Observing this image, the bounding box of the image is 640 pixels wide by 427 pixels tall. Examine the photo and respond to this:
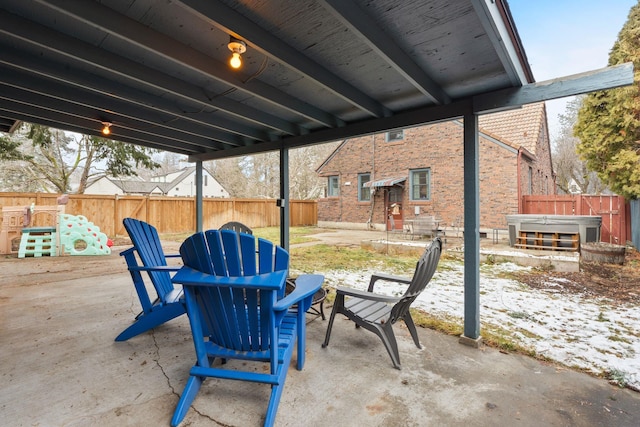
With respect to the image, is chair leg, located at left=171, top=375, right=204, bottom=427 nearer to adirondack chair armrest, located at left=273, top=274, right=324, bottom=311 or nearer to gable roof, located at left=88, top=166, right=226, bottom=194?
adirondack chair armrest, located at left=273, top=274, right=324, bottom=311

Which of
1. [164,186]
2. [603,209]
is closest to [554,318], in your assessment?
[603,209]

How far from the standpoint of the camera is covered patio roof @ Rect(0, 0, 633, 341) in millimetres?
1896

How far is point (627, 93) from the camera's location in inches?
267

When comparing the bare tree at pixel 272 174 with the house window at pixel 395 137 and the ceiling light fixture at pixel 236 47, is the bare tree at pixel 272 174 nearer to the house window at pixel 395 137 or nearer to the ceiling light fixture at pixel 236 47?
the house window at pixel 395 137

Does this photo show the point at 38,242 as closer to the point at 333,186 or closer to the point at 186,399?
the point at 186,399

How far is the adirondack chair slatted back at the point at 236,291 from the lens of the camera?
1.70 meters

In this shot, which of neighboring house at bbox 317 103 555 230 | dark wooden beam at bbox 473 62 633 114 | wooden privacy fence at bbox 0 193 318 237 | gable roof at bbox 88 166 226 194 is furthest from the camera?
gable roof at bbox 88 166 226 194

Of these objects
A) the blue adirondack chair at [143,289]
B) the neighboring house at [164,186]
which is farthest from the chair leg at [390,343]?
the neighboring house at [164,186]

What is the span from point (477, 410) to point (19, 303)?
500cm

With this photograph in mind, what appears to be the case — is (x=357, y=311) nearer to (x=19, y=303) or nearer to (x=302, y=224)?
(x=19, y=303)

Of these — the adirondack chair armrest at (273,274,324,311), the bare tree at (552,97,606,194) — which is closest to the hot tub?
the adirondack chair armrest at (273,274,324,311)

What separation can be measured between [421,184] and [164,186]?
89.0ft

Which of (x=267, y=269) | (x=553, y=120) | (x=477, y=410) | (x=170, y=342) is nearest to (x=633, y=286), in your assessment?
(x=477, y=410)

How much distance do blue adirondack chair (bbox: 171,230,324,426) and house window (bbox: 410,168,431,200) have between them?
37.5 ft
